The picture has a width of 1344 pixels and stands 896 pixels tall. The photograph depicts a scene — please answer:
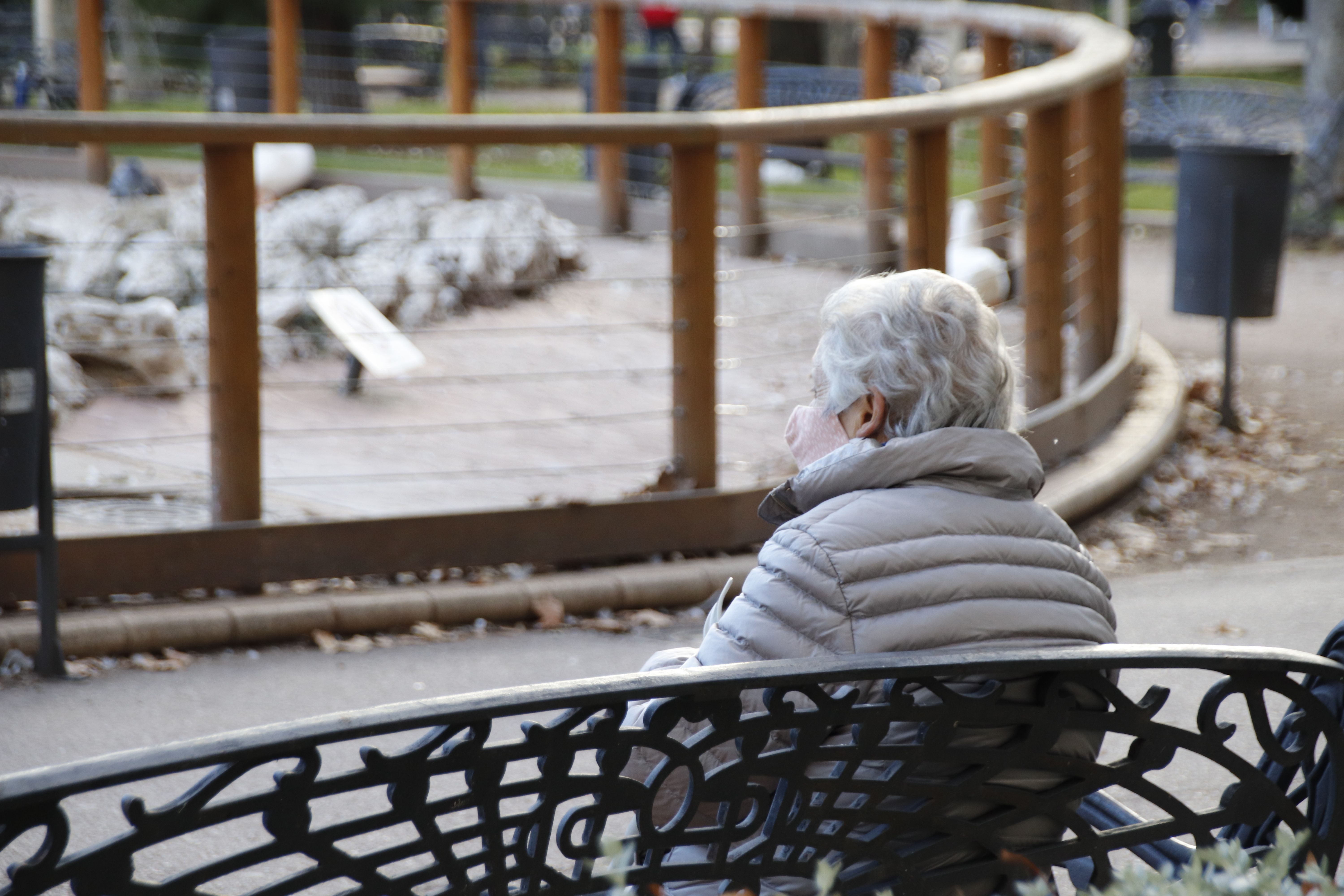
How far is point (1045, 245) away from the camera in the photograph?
19.8 feet

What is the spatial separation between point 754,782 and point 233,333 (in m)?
2.69

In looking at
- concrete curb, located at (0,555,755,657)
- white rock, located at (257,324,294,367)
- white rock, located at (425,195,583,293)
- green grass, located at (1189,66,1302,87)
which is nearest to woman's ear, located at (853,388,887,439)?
concrete curb, located at (0,555,755,657)

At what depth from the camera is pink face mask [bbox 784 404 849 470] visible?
2.24 metres

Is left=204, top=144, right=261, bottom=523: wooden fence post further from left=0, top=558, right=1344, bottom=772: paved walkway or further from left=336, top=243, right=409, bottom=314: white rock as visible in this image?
left=336, top=243, right=409, bottom=314: white rock

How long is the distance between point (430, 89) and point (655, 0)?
1261 cm

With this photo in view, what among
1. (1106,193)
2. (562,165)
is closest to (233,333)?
(1106,193)

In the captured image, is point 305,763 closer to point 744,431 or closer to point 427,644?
point 427,644

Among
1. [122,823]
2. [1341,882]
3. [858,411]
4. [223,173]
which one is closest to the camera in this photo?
[858,411]

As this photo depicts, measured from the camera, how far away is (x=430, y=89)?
21453 millimetres

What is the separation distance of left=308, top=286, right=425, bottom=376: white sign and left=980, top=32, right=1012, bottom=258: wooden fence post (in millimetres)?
3707

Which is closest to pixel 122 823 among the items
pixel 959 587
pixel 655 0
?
pixel 959 587

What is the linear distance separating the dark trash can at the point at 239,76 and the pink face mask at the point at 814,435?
545 inches

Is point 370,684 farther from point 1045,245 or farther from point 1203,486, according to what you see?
point 1203,486

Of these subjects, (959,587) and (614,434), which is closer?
(959,587)
